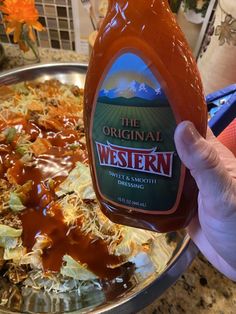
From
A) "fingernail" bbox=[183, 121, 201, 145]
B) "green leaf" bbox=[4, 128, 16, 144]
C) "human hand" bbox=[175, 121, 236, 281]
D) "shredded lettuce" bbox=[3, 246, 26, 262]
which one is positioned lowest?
"shredded lettuce" bbox=[3, 246, 26, 262]

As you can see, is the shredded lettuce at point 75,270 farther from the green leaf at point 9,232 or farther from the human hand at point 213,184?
the human hand at point 213,184

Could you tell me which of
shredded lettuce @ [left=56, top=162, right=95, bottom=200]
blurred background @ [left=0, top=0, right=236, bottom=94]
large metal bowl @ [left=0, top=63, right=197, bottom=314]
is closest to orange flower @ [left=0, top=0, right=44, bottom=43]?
blurred background @ [left=0, top=0, right=236, bottom=94]

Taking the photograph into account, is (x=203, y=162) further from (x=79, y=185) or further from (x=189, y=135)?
(x=79, y=185)

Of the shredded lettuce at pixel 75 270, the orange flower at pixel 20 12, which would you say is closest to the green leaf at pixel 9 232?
the shredded lettuce at pixel 75 270

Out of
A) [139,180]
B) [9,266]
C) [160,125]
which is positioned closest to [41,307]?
[9,266]

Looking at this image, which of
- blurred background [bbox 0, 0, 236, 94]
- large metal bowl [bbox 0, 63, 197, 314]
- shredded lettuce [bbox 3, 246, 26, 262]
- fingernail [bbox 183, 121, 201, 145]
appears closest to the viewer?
fingernail [bbox 183, 121, 201, 145]

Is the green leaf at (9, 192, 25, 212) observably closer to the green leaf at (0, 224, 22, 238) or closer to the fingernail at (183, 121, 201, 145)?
the green leaf at (0, 224, 22, 238)
